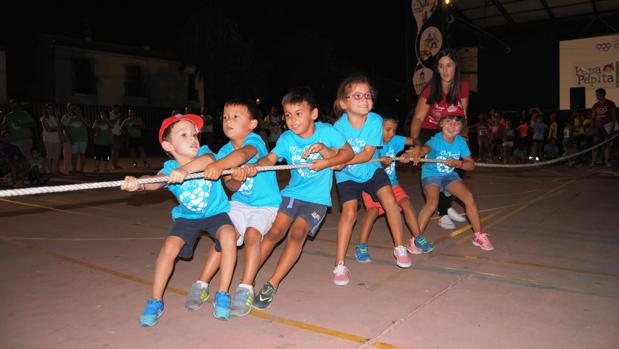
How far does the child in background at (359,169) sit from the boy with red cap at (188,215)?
1039mm

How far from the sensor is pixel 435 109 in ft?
17.6

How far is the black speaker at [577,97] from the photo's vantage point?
2020cm

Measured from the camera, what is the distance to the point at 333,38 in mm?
43219

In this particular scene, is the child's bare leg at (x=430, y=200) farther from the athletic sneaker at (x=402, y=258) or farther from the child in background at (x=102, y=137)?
the child in background at (x=102, y=137)

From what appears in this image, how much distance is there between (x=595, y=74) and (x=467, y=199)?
18288mm

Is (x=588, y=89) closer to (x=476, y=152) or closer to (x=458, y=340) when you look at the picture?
(x=476, y=152)

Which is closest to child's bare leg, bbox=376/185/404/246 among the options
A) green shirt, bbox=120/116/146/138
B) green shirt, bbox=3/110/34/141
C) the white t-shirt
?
green shirt, bbox=3/110/34/141

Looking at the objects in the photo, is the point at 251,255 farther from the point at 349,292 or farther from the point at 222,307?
the point at 349,292


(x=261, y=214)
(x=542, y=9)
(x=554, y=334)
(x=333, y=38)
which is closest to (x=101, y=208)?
(x=261, y=214)

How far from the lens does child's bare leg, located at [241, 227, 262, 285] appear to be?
3.41 m

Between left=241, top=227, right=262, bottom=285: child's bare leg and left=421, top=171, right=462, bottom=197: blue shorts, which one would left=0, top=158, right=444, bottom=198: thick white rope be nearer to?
left=241, top=227, right=262, bottom=285: child's bare leg

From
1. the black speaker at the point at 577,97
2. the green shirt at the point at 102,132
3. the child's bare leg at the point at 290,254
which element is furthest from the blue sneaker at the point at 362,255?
the black speaker at the point at 577,97

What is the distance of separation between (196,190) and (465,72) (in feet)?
76.6

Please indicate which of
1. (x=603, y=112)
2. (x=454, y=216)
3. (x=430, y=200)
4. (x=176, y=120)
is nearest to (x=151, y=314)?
(x=176, y=120)
